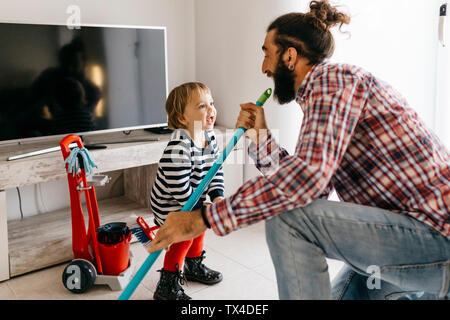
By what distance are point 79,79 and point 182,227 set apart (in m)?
1.39

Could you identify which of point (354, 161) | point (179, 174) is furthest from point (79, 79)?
point (354, 161)

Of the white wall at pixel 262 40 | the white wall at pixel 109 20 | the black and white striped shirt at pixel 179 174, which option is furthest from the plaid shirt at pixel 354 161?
the white wall at pixel 109 20

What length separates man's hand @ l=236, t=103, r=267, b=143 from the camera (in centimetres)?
150

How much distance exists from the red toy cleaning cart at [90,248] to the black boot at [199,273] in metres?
0.27

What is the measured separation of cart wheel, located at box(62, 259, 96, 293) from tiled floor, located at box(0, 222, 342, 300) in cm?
4

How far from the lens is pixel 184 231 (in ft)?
3.72

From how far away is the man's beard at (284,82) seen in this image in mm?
1406

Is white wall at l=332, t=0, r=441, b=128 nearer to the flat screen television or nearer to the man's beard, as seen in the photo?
the man's beard

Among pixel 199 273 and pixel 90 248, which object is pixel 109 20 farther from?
pixel 199 273

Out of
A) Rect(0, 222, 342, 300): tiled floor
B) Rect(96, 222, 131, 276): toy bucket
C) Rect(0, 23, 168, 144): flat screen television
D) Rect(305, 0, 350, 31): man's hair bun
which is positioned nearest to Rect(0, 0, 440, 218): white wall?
Rect(0, 23, 168, 144): flat screen television

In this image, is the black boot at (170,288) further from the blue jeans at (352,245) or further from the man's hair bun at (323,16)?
the man's hair bun at (323,16)

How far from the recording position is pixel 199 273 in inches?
76.5
